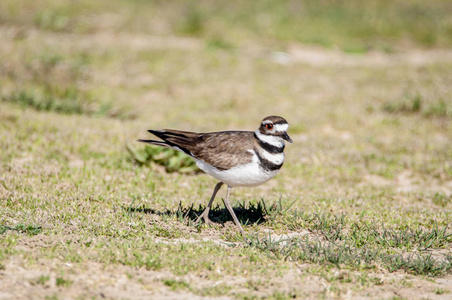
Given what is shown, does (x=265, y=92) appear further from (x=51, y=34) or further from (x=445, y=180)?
(x=51, y=34)

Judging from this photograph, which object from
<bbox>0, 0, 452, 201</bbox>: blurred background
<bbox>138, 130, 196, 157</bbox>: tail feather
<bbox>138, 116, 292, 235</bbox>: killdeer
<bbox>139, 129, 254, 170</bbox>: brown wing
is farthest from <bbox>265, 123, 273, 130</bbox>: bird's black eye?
<bbox>0, 0, 452, 201</bbox>: blurred background

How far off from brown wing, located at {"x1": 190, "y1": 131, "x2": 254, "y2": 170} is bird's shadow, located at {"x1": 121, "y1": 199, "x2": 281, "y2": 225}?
801 millimetres

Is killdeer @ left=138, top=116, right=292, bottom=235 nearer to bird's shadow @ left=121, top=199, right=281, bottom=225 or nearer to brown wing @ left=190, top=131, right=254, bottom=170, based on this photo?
brown wing @ left=190, top=131, right=254, bottom=170

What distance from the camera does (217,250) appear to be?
5355mm

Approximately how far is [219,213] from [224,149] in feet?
3.72

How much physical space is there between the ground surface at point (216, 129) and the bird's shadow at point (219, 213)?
0.03 meters

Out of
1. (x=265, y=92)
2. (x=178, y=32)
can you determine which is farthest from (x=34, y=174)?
(x=178, y=32)

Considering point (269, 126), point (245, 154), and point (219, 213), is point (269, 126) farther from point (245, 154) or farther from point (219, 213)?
point (219, 213)

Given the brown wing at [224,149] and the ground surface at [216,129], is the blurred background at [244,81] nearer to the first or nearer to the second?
the ground surface at [216,129]

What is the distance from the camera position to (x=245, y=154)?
5.71m

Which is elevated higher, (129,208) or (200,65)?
(200,65)

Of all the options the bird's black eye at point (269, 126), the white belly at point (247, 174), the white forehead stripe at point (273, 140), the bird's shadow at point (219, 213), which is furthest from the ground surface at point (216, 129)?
the bird's black eye at point (269, 126)

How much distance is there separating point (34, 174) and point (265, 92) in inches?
305

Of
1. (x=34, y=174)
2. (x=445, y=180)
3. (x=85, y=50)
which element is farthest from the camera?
(x=85, y=50)
